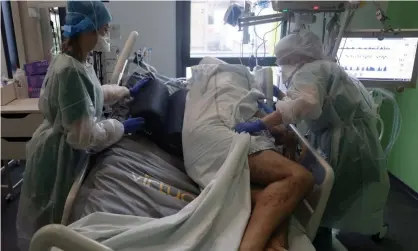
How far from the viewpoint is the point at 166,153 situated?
190 cm

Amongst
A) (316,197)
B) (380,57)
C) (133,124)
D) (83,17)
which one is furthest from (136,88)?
(380,57)

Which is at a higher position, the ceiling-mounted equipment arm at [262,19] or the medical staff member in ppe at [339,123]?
the ceiling-mounted equipment arm at [262,19]

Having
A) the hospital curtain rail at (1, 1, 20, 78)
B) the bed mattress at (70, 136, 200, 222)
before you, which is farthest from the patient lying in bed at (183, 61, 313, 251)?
the hospital curtain rail at (1, 1, 20, 78)

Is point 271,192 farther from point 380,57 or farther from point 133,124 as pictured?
point 380,57

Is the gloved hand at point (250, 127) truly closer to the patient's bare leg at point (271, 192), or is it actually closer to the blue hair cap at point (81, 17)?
the patient's bare leg at point (271, 192)

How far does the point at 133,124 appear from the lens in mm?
1820

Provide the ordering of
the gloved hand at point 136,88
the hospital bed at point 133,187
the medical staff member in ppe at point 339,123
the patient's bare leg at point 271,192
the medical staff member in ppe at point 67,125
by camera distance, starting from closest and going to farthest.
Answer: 1. the patient's bare leg at point 271,192
2. the hospital bed at point 133,187
3. the medical staff member in ppe at point 67,125
4. the medical staff member in ppe at point 339,123
5. the gloved hand at point 136,88

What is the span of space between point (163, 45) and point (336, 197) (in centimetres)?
196

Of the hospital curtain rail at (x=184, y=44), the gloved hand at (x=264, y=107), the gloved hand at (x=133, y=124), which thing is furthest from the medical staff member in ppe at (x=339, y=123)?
the hospital curtain rail at (x=184, y=44)

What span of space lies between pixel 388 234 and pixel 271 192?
1.54m

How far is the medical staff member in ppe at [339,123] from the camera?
1.78 m

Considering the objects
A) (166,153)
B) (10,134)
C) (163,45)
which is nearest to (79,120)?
(166,153)

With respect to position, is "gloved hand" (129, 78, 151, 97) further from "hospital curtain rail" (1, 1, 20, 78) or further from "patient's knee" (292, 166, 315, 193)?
"hospital curtain rail" (1, 1, 20, 78)

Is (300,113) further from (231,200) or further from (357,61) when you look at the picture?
(357,61)
